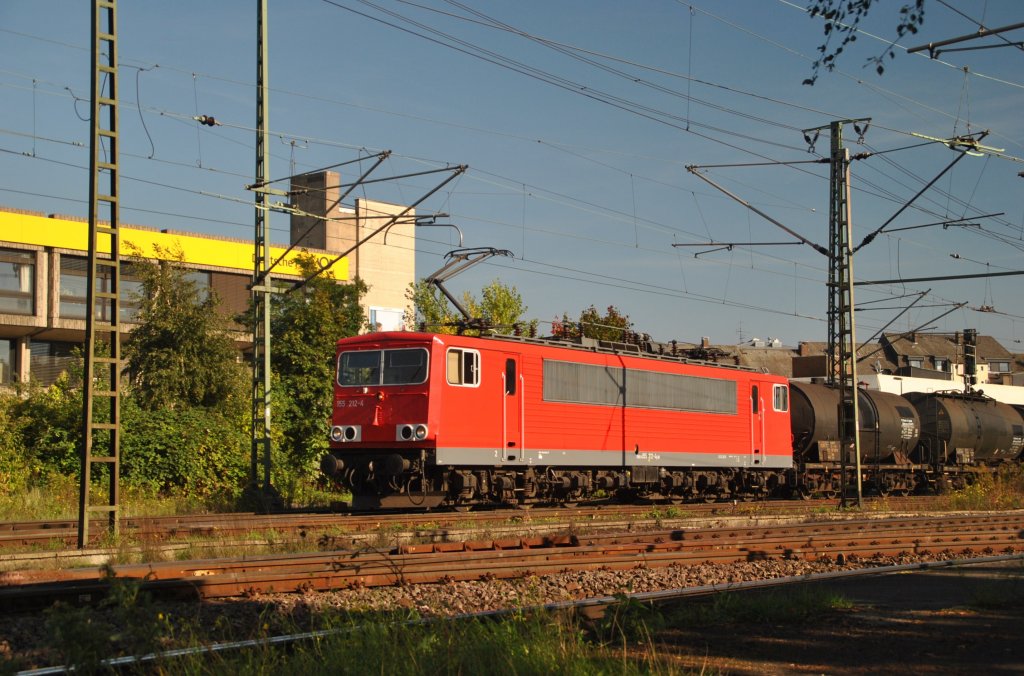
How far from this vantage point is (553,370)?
21891 millimetres

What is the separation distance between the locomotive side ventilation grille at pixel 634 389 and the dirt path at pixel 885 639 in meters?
11.1

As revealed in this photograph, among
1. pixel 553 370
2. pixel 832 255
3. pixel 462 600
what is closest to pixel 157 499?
pixel 553 370

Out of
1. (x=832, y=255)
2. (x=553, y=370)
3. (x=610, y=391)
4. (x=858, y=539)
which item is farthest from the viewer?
(x=832, y=255)

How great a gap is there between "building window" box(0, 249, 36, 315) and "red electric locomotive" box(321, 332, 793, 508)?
93.5 feet

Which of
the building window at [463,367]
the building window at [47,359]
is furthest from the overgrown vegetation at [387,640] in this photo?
the building window at [47,359]

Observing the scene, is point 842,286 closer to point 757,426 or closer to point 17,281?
point 757,426

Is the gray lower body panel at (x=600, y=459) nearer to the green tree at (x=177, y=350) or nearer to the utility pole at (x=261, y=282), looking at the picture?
the utility pole at (x=261, y=282)

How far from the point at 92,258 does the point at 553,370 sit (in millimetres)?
10247

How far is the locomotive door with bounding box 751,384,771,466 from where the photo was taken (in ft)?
91.7

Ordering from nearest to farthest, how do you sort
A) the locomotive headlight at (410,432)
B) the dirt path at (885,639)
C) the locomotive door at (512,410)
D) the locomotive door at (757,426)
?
1. the dirt path at (885,639)
2. the locomotive headlight at (410,432)
3. the locomotive door at (512,410)
4. the locomotive door at (757,426)

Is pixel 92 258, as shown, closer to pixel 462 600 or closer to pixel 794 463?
pixel 462 600

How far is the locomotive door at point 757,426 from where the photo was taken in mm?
27953

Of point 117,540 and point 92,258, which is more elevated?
point 92,258

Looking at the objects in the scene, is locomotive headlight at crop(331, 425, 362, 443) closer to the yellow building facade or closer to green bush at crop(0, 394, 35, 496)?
green bush at crop(0, 394, 35, 496)
